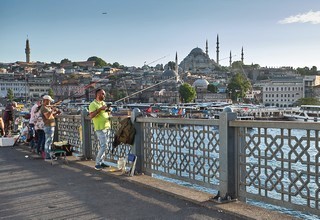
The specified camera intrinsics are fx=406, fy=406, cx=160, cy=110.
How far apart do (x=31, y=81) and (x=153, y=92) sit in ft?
137

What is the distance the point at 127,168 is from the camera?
21.1 feet

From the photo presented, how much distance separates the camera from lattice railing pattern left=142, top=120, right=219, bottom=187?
15.8 feet

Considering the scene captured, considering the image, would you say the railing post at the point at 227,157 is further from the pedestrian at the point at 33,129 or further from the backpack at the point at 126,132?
the pedestrian at the point at 33,129

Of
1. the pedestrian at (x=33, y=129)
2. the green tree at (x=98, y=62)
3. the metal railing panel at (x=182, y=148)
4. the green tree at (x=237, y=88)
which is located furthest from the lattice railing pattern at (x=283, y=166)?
the green tree at (x=98, y=62)

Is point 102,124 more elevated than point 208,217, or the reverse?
point 102,124

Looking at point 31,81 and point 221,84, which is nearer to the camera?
point 31,81

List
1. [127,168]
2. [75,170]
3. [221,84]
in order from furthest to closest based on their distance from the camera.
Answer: [221,84], [75,170], [127,168]

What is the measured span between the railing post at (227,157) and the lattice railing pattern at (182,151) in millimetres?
167

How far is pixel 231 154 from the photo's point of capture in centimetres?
447

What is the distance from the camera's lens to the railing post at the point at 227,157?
14.6 ft

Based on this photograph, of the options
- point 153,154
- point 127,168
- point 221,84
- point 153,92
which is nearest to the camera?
point 153,154

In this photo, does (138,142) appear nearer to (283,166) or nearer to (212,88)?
(283,166)

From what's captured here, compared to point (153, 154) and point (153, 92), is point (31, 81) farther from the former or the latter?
point (153, 154)

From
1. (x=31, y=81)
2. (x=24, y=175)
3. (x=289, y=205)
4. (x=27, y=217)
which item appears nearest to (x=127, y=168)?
(x=24, y=175)
